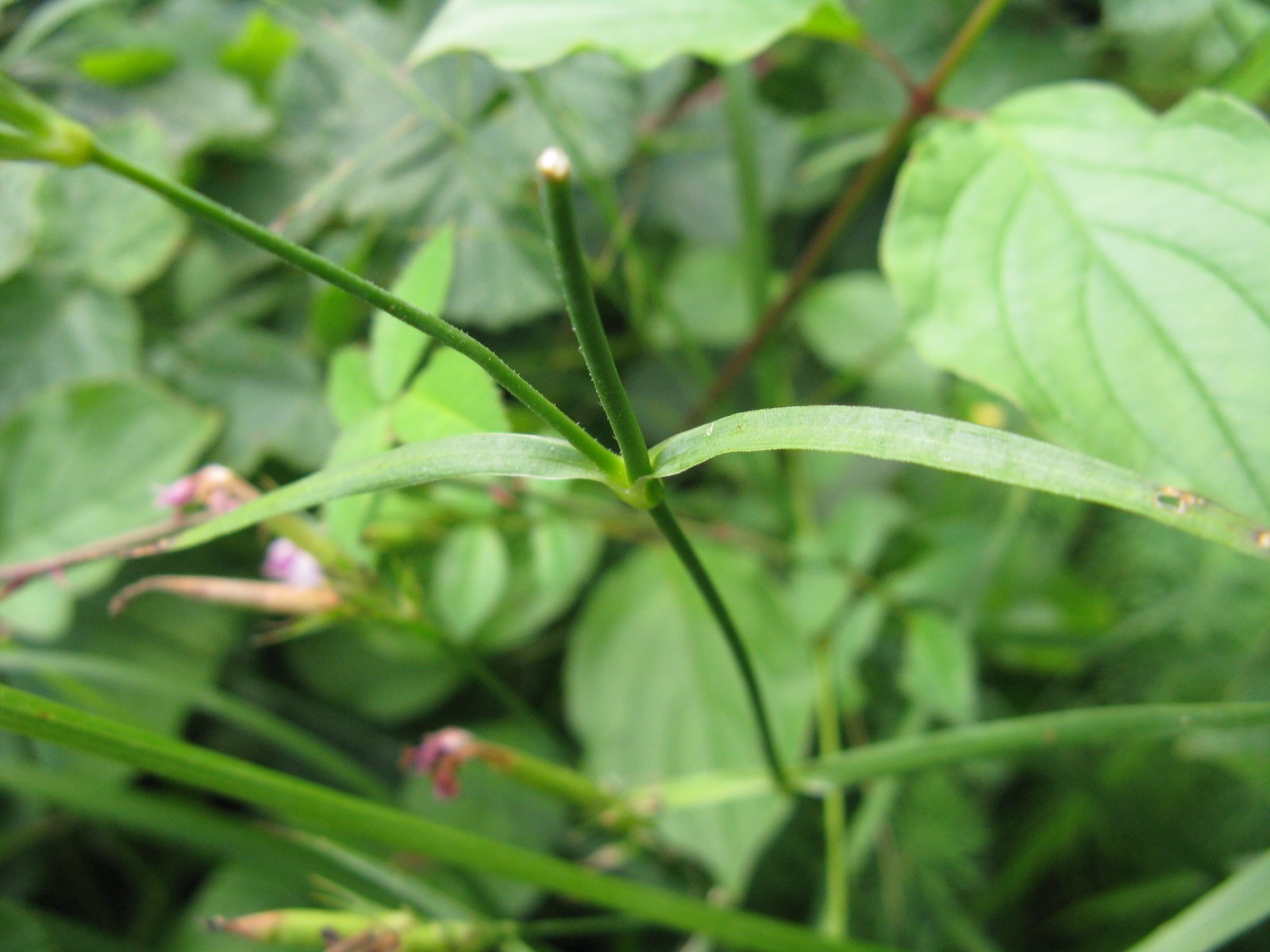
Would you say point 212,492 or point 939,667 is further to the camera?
point 939,667

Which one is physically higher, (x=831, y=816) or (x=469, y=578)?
(x=469, y=578)

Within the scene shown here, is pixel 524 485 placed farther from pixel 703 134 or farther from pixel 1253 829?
pixel 1253 829

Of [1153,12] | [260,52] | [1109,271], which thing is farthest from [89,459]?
[1153,12]

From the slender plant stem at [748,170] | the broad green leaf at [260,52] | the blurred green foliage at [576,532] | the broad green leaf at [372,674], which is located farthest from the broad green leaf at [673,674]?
the broad green leaf at [260,52]

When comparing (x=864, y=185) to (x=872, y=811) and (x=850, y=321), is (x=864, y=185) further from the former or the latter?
(x=872, y=811)

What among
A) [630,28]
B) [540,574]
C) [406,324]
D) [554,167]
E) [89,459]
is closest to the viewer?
[554,167]

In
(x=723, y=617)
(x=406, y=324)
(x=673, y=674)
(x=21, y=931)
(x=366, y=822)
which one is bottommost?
(x=21, y=931)

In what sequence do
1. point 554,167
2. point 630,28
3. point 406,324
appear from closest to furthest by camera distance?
point 554,167
point 406,324
point 630,28
